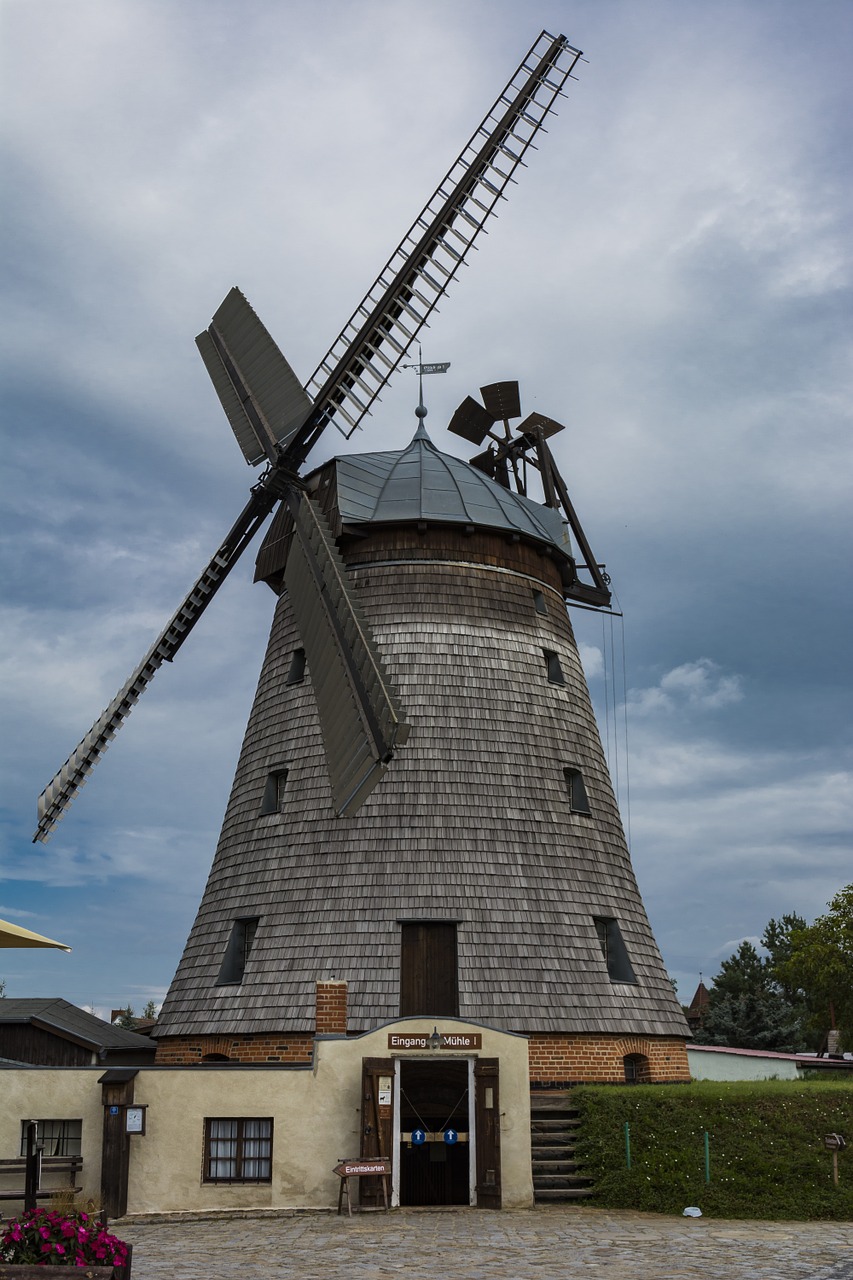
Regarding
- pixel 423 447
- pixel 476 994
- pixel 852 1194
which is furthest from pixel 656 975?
pixel 423 447

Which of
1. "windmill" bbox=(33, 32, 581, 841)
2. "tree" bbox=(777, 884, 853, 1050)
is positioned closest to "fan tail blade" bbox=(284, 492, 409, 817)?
"windmill" bbox=(33, 32, 581, 841)

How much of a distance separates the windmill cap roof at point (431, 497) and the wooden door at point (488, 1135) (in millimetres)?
9628

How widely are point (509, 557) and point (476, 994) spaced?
26.1 feet

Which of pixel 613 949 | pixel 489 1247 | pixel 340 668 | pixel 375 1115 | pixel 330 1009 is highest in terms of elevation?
pixel 340 668

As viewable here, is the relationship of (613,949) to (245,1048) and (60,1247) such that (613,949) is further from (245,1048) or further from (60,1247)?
(60,1247)

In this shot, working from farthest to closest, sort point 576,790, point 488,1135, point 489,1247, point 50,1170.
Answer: point 576,790 < point 488,1135 < point 50,1170 < point 489,1247

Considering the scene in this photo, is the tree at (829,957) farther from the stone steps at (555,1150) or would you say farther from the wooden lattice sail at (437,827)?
the stone steps at (555,1150)

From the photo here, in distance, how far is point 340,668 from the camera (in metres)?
18.4

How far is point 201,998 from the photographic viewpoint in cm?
1922

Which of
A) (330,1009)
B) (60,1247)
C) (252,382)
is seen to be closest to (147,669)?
(252,382)

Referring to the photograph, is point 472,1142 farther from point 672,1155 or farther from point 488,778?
point 488,778

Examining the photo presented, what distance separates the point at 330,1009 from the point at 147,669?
9034 mm

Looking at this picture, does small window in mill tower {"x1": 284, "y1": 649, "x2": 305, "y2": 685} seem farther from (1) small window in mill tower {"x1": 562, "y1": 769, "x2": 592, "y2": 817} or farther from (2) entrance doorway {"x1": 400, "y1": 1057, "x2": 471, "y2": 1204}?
(2) entrance doorway {"x1": 400, "y1": 1057, "x2": 471, "y2": 1204}

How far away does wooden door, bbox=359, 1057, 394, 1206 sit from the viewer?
15.2 m
